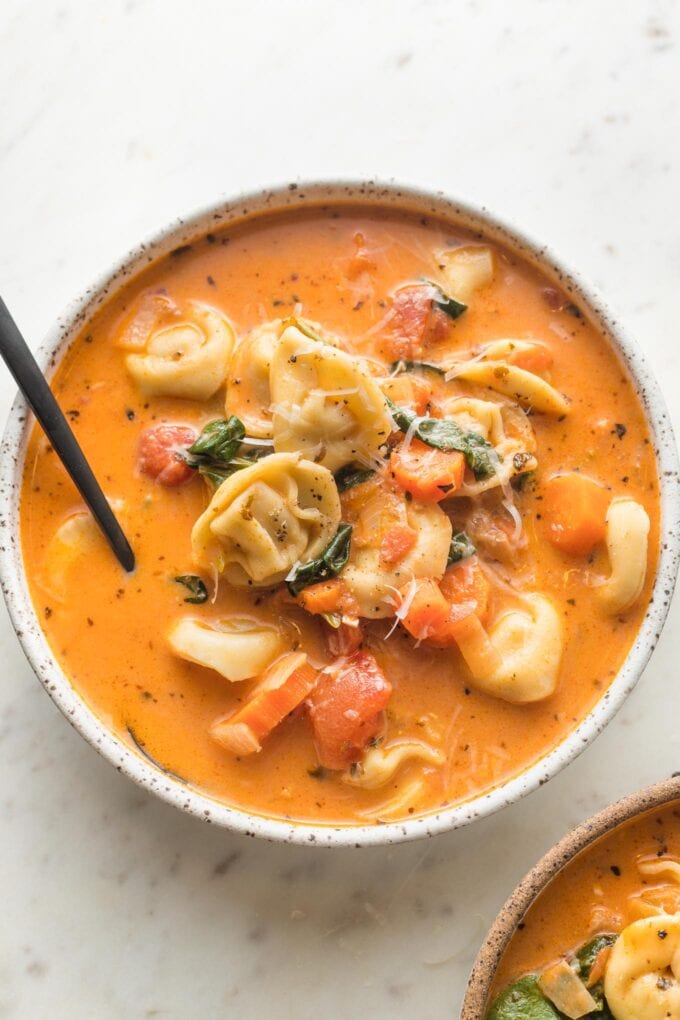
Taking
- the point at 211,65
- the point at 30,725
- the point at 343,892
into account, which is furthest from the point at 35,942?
the point at 211,65

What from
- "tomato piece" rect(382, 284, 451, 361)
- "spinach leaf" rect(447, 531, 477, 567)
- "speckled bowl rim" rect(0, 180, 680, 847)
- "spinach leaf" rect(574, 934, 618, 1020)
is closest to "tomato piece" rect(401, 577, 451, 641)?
"spinach leaf" rect(447, 531, 477, 567)

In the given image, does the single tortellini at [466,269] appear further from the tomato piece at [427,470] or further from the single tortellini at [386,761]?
the single tortellini at [386,761]

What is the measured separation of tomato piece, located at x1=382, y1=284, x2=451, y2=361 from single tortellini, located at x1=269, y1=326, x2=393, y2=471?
0.74 feet

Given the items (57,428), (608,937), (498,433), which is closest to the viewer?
(57,428)

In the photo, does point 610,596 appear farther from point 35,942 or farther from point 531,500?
point 35,942

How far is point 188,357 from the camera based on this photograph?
3846 mm

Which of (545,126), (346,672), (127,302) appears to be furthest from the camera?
(545,126)

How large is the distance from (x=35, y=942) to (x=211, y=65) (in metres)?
3.07

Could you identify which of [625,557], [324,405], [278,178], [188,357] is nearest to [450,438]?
[324,405]

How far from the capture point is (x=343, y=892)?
13.1 feet

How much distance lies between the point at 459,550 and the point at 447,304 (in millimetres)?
788

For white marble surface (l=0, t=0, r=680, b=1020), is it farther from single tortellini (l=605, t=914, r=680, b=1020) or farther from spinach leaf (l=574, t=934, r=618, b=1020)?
single tortellini (l=605, t=914, r=680, b=1020)

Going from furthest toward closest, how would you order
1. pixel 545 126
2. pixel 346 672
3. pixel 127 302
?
pixel 545 126
pixel 127 302
pixel 346 672

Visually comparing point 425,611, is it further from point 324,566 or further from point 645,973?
point 645,973
